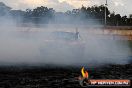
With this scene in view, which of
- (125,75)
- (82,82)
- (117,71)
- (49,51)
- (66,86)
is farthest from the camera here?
(49,51)

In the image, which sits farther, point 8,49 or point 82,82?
point 8,49

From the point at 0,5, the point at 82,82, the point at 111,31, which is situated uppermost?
the point at 0,5

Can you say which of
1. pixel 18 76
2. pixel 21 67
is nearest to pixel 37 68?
pixel 21 67

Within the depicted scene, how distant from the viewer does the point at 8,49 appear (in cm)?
2303

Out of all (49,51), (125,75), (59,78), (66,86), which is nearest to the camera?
(66,86)

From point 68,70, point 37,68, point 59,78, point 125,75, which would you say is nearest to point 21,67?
point 37,68

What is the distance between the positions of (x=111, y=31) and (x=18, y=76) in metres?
42.8

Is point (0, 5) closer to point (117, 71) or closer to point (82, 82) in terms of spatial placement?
point (117, 71)

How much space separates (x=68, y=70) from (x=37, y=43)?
275 inches

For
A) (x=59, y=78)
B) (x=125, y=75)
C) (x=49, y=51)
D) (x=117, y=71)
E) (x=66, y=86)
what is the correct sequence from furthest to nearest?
(x=49, y=51), (x=117, y=71), (x=125, y=75), (x=59, y=78), (x=66, y=86)

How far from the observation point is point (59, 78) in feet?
45.1

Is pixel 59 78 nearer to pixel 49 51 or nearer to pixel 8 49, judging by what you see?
pixel 49 51

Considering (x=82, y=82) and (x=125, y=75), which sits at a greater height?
(x=82, y=82)

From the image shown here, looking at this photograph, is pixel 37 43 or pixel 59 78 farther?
pixel 37 43
